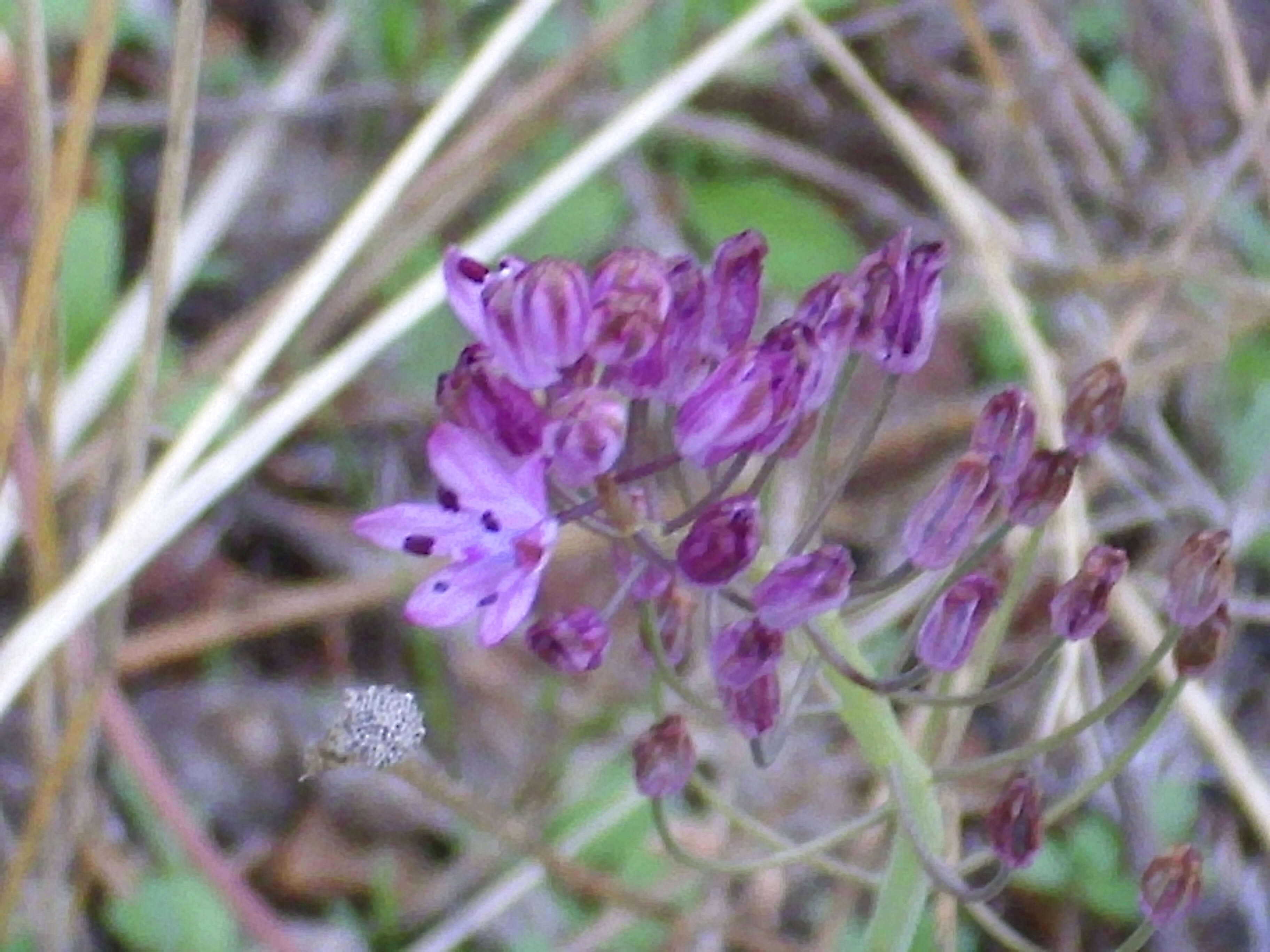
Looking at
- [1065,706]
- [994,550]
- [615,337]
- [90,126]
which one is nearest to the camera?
[615,337]

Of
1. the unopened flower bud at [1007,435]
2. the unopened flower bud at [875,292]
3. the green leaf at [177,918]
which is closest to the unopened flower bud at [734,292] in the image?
the unopened flower bud at [875,292]

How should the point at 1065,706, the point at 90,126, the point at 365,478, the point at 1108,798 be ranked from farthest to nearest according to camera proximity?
the point at 365,478, the point at 1108,798, the point at 1065,706, the point at 90,126

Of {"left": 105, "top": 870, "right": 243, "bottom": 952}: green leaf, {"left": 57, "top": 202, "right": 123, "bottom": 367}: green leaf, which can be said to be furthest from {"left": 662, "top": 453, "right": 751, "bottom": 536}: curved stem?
{"left": 57, "top": 202, "right": 123, "bottom": 367}: green leaf

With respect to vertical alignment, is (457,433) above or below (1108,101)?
below

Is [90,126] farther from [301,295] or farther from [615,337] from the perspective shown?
[615,337]

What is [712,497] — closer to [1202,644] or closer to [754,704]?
[754,704]

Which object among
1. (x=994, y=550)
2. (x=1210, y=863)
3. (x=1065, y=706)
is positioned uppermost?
(x=994, y=550)

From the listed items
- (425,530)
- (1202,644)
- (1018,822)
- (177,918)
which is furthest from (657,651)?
(177,918)

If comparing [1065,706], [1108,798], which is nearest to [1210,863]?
[1108,798]

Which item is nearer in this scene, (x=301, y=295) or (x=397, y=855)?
(x=301, y=295)
